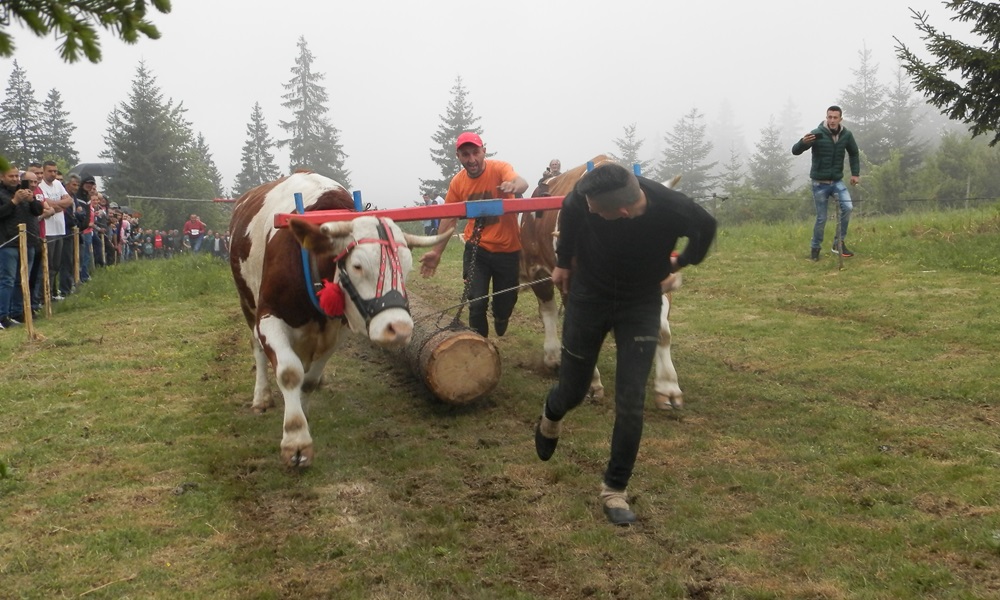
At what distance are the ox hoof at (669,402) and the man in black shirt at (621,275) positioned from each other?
1840mm

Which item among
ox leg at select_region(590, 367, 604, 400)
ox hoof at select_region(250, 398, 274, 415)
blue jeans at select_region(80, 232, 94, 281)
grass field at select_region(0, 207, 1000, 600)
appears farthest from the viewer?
blue jeans at select_region(80, 232, 94, 281)

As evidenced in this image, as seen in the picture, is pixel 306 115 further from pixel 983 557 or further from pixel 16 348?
pixel 983 557

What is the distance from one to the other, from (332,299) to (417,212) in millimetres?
932

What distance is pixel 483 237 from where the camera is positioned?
710 cm

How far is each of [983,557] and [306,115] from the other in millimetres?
58108

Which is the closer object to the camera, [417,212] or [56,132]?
[417,212]

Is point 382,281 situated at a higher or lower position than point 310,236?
lower

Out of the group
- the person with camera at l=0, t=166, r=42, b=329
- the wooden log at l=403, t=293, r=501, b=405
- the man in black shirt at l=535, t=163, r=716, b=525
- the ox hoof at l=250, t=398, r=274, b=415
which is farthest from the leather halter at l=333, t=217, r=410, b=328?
the person with camera at l=0, t=166, r=42, b=329

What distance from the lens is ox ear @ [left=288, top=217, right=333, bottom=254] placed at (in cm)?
483

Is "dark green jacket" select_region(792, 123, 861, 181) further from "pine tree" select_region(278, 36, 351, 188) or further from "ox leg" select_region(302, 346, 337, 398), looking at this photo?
"pine tree" select_region(278, 36, 351, 188)

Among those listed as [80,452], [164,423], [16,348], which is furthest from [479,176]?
[16,348]

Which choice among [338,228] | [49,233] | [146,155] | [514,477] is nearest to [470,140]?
[338,228]

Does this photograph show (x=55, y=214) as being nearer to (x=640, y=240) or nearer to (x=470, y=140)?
(x=470, y=140)

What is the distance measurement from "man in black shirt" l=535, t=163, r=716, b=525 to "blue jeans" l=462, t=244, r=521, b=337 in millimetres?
2581
